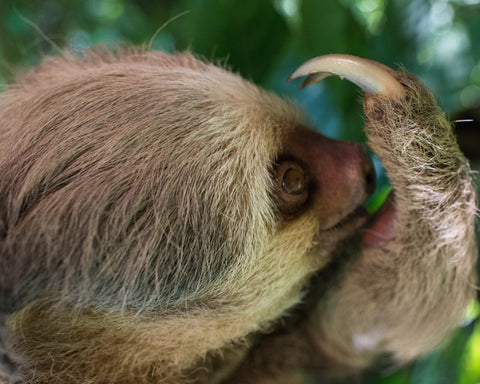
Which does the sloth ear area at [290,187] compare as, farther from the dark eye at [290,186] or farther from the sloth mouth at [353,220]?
the sloth mouth at [353,220]

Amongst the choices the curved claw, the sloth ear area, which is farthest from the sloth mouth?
the curved claw

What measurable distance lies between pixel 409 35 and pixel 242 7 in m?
0.49

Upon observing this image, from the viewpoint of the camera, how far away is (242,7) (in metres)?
1.29

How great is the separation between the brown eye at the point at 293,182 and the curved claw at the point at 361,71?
0.20 meters

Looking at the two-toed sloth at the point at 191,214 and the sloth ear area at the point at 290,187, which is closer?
the two-toed sloth at the point at 191,214

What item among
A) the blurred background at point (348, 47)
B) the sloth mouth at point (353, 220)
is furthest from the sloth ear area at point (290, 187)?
the blurred background at point (348, 47)

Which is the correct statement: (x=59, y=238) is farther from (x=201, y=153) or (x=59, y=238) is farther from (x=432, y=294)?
(x=432, y=294)

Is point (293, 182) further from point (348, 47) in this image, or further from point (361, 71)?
point (348, 47)

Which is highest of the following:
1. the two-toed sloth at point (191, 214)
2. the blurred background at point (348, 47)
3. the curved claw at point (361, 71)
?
the blurred background at point (348, 47)

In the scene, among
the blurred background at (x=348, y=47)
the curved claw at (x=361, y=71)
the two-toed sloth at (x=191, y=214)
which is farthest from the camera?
the blurred background at (x=348, y=47)

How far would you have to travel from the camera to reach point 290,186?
0.91 meters

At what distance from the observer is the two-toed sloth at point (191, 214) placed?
2.36ft

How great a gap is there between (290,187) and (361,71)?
0.86 feet

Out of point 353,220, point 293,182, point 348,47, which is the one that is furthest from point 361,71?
point 348,47
